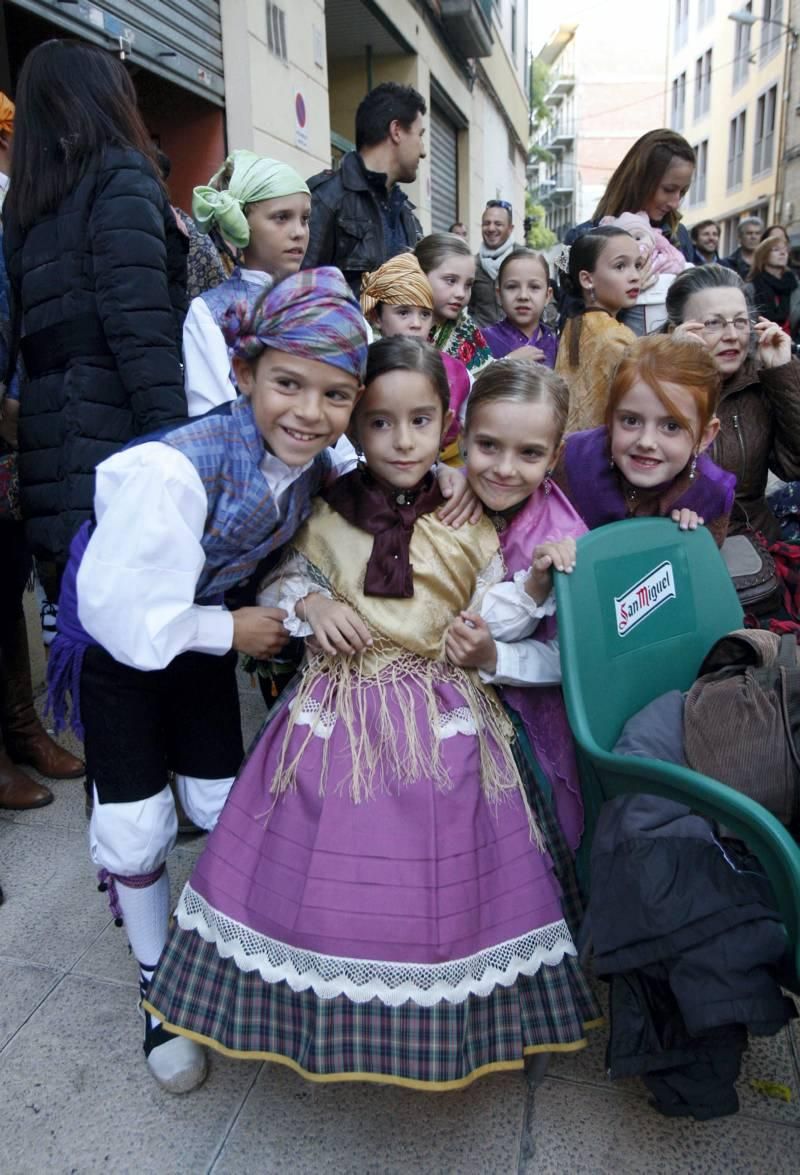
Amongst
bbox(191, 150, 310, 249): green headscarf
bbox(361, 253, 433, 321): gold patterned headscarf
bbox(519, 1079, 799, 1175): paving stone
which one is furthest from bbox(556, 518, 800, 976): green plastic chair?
bbox(191, 150, 310, 249): green headscarf

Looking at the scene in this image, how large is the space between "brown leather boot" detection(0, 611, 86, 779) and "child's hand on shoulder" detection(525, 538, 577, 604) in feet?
5.65

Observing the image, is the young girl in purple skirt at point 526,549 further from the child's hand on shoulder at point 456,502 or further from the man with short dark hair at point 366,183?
the man with short dark hair at point 366,183

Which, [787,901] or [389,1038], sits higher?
[787,901]

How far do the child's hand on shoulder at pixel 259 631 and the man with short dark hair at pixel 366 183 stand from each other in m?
1.81

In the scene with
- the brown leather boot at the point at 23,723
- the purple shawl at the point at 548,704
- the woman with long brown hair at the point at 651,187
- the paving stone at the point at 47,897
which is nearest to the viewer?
the purple shawl at the point at 548,704

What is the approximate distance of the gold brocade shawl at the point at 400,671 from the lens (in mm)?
1562

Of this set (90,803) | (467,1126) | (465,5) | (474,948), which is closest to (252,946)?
(474,948)

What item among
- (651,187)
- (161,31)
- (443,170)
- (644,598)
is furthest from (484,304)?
(443,170)

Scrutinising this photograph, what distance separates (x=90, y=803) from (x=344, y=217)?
Answer: 84.7 inches

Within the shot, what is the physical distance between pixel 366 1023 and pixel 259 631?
70 cm

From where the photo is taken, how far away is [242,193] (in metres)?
2.29

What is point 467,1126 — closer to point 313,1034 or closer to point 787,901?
point 313,1034

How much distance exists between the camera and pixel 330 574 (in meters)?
1.69

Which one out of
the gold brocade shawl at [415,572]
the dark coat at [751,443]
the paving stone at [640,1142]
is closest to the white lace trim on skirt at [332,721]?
the gold brocade shawl at [415,572]
